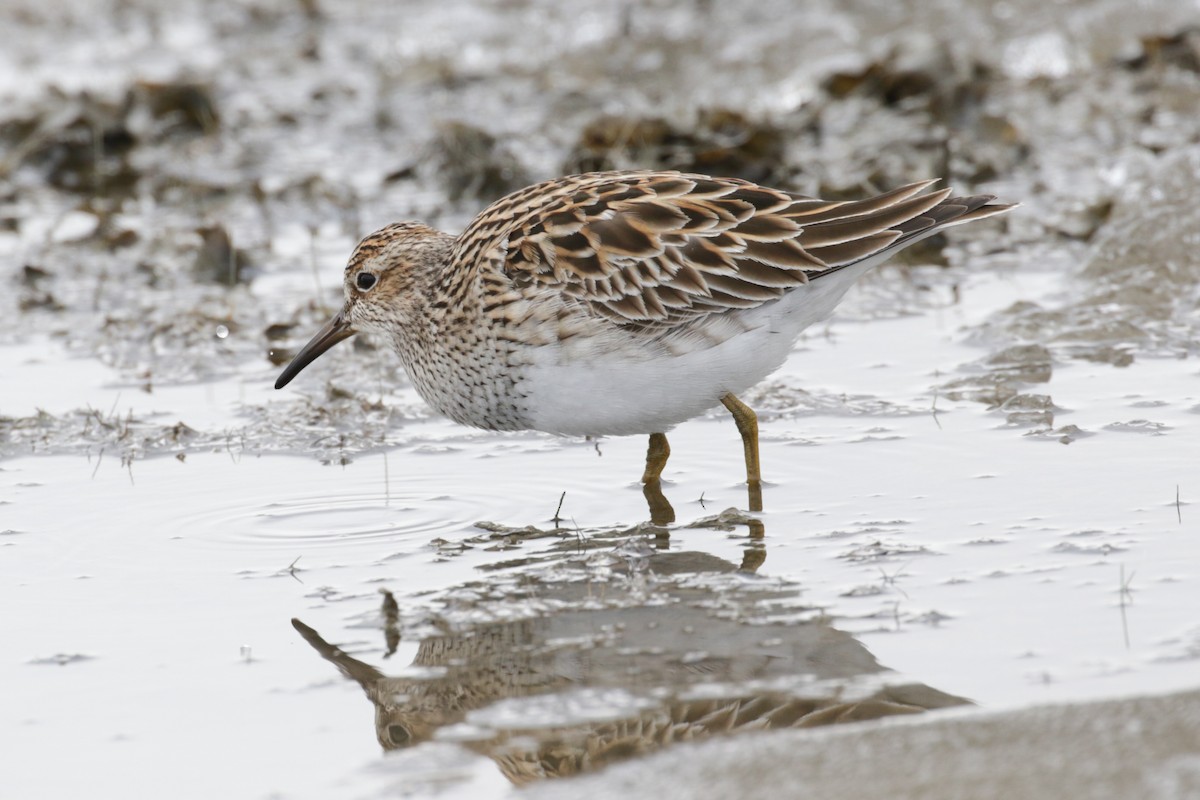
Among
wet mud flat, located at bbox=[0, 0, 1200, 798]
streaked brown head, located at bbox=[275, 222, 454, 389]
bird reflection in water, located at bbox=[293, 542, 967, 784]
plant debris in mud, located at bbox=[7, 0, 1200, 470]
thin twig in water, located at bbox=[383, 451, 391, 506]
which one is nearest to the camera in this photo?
bird reflection in water, located at bbox=[293, 542, 967, 784]

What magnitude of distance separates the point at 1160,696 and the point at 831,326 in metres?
5.68

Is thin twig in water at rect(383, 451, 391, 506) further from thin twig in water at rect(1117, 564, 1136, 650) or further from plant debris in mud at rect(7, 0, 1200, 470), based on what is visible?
thin twig in water at rect(1117, 564, 1136, 650)

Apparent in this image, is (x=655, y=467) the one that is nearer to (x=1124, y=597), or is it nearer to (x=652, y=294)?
(x=652, y=294)

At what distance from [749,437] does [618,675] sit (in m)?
2.28

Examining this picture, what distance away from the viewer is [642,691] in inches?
228

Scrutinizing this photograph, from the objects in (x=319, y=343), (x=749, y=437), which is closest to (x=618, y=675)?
(x=749, y=437)

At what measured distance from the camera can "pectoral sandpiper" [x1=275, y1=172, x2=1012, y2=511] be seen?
762cm

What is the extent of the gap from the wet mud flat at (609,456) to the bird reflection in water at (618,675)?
0.02 meters

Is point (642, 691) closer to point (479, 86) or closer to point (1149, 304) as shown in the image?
point (1149, 304)

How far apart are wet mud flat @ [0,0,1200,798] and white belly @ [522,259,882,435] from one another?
1.82 feet

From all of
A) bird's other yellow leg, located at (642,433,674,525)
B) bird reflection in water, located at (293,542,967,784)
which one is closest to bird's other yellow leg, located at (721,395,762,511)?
bird's other yellow leg, located at (642,433,674,525)

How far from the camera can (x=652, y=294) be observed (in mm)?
7684

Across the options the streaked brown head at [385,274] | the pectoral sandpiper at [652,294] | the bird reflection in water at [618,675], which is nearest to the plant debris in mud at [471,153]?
the streaked brown head at [385,274]

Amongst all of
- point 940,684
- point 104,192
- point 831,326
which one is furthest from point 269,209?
point 940,684
